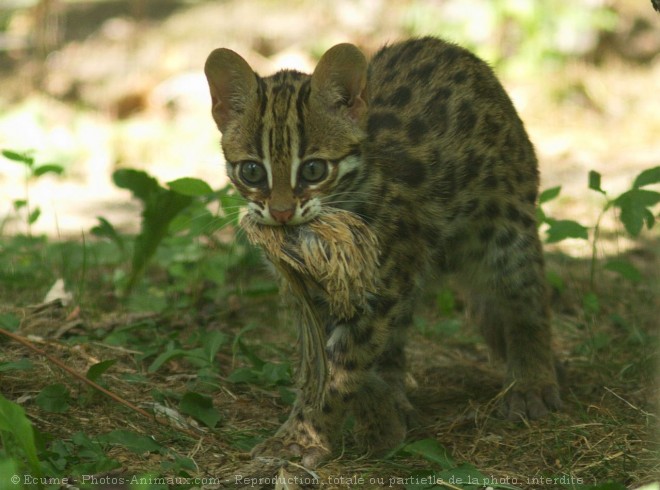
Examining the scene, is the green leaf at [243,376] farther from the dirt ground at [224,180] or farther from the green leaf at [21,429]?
the green leaf at [21,429]

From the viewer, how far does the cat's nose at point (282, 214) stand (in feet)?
12.5

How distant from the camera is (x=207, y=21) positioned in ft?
42.7

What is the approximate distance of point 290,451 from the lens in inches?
158

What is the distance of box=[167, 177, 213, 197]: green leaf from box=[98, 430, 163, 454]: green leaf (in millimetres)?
1571

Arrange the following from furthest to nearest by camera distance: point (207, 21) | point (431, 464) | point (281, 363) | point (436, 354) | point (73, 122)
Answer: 1. point (207, 21)
2. point (73, 122)
3. point (436, 354)
4. point (281, 363)
5. point (431, 464)

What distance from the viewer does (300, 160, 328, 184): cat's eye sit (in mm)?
3965

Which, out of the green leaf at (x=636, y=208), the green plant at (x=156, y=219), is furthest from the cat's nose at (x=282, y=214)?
the green leaf at (x=636, y=208)

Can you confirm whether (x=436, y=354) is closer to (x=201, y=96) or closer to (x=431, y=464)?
(x=431, y=464)

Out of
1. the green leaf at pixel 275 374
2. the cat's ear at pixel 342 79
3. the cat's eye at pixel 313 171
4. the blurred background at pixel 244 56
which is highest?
the blurred background at pixel 244 56

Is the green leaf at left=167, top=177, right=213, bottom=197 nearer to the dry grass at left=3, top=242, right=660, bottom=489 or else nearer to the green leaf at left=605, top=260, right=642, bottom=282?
the dry grass at left=3, top=242, right=660, bottom=489

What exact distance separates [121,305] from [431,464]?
8.20ft

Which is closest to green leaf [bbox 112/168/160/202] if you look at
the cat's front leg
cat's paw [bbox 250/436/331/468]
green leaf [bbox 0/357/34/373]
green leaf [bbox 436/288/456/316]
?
green leaf [bbox 0/357/34/373]

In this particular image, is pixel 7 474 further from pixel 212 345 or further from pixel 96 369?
pixel 212 345

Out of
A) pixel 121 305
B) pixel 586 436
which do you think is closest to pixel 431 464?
pixel 586 436
